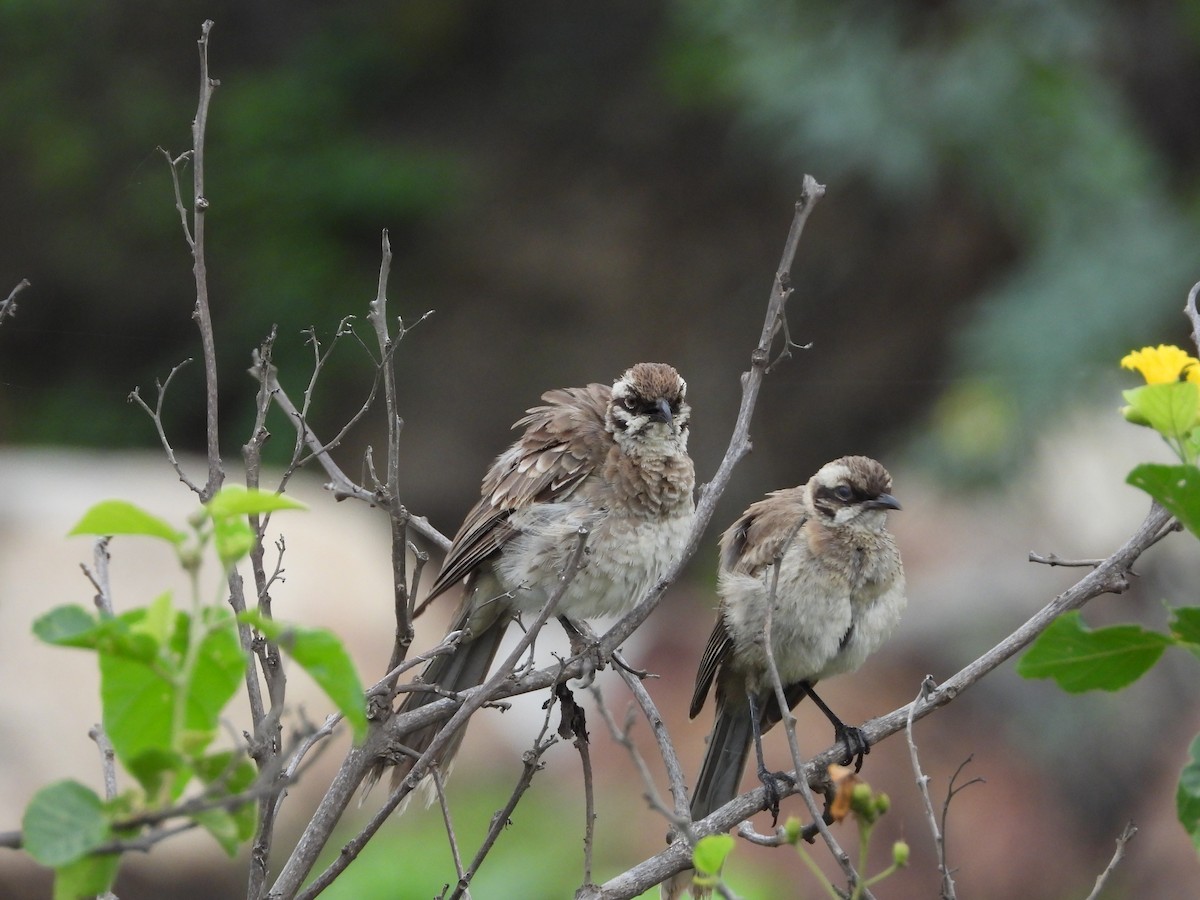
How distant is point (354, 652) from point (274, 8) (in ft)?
23.6

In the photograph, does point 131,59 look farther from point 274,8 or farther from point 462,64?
point 462,64

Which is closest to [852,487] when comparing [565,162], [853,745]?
[853,745]

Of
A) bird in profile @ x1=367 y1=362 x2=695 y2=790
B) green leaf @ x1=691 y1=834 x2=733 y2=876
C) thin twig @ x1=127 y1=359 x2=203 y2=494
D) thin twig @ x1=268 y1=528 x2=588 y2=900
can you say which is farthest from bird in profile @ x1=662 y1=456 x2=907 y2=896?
green leaf @ x1=691 y1=834 x2=733 y2=876

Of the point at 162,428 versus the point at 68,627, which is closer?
the point at 68,627

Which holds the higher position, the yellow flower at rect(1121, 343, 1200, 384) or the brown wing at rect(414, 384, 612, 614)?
the brown wing at rect(414, 384, 612, 614)

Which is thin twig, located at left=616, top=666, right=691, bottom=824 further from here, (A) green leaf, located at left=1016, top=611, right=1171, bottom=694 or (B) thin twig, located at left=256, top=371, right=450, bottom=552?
(A) green leaf, located at left=1016, top=611, right=1171, bottom=694

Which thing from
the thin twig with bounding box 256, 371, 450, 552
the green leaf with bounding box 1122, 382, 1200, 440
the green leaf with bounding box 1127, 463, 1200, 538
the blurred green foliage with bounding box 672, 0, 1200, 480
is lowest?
the green leaf with bounding box 1127, 463, 1200, 538

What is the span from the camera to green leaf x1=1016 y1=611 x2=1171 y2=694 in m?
1.58

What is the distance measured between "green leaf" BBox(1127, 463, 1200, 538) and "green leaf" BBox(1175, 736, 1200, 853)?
Answer: 29cm

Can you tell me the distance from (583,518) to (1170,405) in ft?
7.01

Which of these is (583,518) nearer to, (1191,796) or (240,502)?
(1191,796)

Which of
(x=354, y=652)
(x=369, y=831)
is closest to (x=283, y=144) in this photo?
(x=354, y=652)

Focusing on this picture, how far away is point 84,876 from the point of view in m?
1.33

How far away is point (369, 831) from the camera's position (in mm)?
2121
